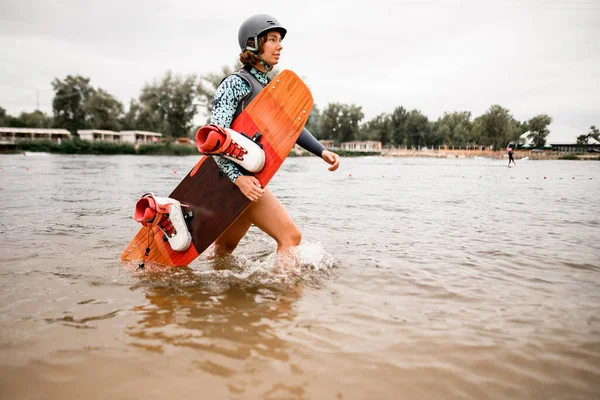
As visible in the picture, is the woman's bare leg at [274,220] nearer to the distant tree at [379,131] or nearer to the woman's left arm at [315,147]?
the woman's left arm at [315,147]

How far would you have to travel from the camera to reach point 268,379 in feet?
6.61

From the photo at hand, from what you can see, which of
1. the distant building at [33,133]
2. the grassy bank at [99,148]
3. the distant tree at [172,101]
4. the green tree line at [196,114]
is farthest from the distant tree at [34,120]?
the grassy bank at [99,148]

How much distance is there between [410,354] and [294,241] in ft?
5.73

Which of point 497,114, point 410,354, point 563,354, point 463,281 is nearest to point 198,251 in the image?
point 410,354

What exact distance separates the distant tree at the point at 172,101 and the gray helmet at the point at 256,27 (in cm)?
8599

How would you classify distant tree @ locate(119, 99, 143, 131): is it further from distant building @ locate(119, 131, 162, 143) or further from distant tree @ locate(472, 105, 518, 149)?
distant tree @ locate(472, 105, 518, 149)

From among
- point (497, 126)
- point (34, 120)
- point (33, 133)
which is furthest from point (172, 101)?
point (497, 126)

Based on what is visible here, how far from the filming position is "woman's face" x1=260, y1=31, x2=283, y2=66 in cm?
363

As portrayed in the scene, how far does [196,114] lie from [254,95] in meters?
87.2

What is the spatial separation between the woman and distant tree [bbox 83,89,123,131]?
4280 inches

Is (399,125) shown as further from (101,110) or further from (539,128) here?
(101,110)

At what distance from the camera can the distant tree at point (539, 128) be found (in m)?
120

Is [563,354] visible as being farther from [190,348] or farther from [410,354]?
[190,348]

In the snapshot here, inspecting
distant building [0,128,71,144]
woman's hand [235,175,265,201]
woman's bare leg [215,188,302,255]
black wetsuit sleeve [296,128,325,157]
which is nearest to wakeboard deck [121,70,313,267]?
woman's hand [235,175,265,201]
